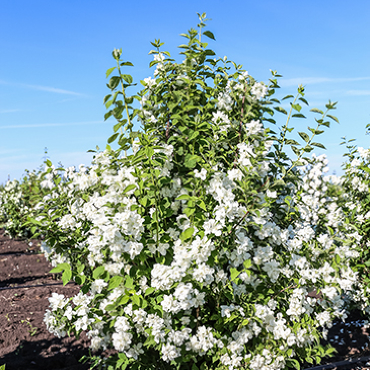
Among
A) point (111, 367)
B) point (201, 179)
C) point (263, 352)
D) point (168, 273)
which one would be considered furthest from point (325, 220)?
point (111, 367)

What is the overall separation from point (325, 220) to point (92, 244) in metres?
2.25

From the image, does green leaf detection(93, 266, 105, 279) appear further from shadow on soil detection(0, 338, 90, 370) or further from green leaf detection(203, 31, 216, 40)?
green leaf detection(203, 31, 216, 40)

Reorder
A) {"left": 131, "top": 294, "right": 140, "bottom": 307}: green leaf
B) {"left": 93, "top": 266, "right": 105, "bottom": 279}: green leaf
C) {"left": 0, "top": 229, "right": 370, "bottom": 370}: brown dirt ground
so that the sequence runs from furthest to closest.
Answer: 1. {"left": 0, "top": 229, "right": 370, "bottom": 370}: brown dirt ground
2. {"left": 93, "top": 266, "right": 105, "bottom": 279}: green leaf
3. {"left": 131, "top": 294, "right": 140, "bottom": 307}: green leaf

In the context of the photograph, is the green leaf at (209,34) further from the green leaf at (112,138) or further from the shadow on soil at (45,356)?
the shadow on soil at (45,356)

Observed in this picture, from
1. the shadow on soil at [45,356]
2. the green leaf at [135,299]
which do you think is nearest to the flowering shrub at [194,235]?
the green leaf at [135,299]

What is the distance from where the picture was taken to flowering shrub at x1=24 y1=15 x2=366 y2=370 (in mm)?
2277

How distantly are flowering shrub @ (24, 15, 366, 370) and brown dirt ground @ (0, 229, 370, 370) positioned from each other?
1135 millimetres

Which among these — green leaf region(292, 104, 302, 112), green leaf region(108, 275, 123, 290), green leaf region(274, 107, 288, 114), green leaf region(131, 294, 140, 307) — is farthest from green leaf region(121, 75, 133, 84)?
green leaf region(131, 294, 140, 307)

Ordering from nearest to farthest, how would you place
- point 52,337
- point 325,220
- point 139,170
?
point 139,170 < point 325,220 < point 52,337

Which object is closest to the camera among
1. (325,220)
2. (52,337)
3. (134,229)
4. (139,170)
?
(134,229)

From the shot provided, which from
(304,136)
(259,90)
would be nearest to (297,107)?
(304,136)

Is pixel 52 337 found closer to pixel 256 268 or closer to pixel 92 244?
pixel 92 244

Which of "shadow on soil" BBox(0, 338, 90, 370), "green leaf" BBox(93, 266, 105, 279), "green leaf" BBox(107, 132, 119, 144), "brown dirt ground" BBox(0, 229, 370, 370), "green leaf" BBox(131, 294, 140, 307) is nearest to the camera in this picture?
"green leaf" BBox(131, 294, 140, 307)

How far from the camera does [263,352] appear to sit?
8.62ft
